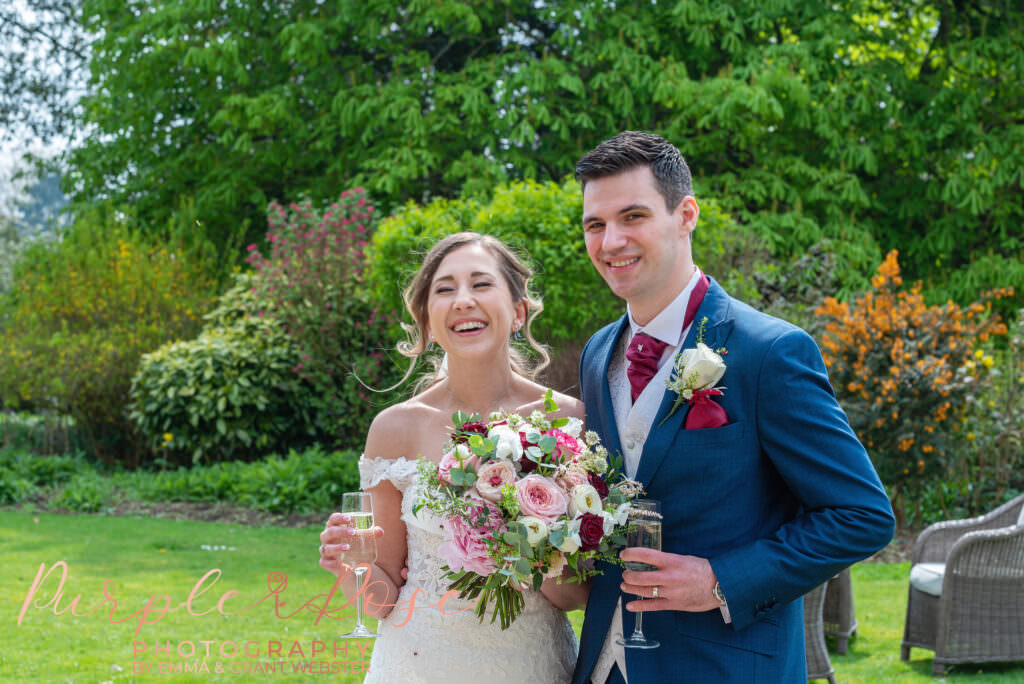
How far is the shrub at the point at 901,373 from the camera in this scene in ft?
31.7

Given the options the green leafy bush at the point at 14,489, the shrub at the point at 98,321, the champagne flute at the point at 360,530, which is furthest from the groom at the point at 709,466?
the shrub at the point at 98,321

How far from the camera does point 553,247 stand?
10.1 metres

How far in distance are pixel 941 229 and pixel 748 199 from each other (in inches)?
120

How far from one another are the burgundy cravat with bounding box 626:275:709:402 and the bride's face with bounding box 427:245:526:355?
0.68 m

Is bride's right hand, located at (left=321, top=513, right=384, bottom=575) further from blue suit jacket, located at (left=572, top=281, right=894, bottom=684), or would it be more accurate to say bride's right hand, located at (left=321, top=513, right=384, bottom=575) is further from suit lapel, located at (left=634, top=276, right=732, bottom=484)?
suit lapel, located at (left=634, top=276, right=732, bottom=484)

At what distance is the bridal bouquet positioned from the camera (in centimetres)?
235

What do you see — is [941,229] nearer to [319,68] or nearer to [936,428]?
[936,428]

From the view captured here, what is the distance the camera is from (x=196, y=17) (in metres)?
16.1

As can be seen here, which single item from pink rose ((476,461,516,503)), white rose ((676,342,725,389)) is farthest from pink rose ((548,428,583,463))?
white rose ((676,342,725,389))

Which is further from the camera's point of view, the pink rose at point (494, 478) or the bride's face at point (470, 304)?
the bride's face at point (470, 304)

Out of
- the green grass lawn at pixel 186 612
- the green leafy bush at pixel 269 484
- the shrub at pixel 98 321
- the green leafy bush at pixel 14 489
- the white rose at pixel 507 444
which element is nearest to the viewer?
the white rose at pixel 507 444

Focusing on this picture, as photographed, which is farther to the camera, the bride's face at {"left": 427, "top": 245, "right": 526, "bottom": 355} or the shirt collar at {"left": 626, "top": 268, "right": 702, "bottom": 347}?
the bride's face at {"left": 427, "top": 245, "right": 526, "bottom": 355}

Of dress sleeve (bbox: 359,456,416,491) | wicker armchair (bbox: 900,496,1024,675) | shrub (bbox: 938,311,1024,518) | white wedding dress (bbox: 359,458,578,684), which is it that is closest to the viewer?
white wedding dress (bbox: 359,458,578,684)

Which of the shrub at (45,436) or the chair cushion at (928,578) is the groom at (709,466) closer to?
the chair cushion at (928,578)
